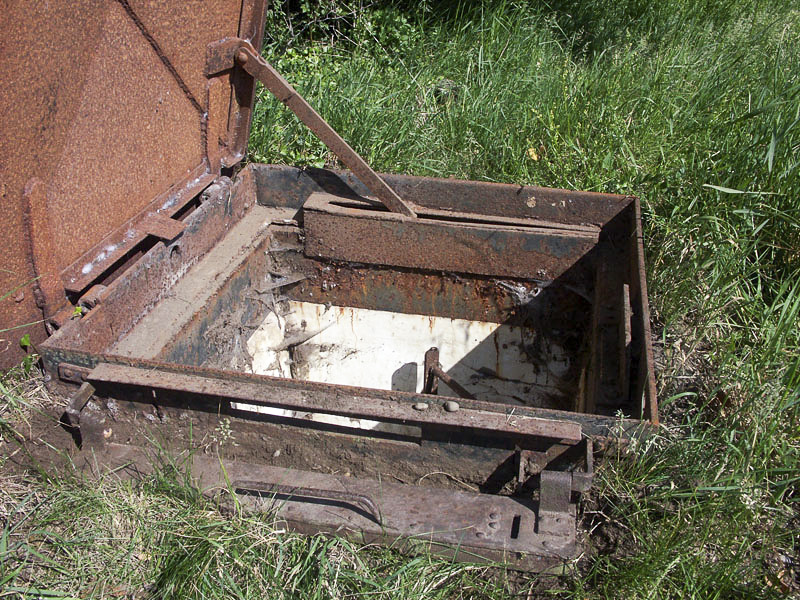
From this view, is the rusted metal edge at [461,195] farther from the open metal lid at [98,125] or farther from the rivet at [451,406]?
the rivet at [451,406]

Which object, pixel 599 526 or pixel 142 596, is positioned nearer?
pixel 142 596

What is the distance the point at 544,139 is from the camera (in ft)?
14.1

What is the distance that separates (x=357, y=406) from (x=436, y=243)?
1384 mm

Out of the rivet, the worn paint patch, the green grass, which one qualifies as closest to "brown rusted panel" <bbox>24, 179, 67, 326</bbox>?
the green grass

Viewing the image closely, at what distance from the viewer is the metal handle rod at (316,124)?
2.96m

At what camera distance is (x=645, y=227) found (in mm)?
3625

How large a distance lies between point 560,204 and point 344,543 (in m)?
1.86

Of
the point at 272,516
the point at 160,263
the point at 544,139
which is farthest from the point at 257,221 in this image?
the point at 544,139

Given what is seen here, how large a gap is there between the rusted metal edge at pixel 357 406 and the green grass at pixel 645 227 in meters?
0.31

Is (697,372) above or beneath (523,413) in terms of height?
beneath

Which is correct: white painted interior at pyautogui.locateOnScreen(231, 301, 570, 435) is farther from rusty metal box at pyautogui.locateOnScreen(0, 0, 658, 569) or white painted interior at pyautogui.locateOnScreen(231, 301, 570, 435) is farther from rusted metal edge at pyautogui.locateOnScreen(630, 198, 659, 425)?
rusted metal edge at pyautogui.locateOnScreen(630, 198, 659, 425)

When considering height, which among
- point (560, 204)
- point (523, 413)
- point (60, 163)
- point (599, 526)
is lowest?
point (599, 526)

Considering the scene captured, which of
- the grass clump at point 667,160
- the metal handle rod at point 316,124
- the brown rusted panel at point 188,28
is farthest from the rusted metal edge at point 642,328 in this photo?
the brown rusted panel at point 188,28

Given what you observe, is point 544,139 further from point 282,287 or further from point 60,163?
point 60,163
